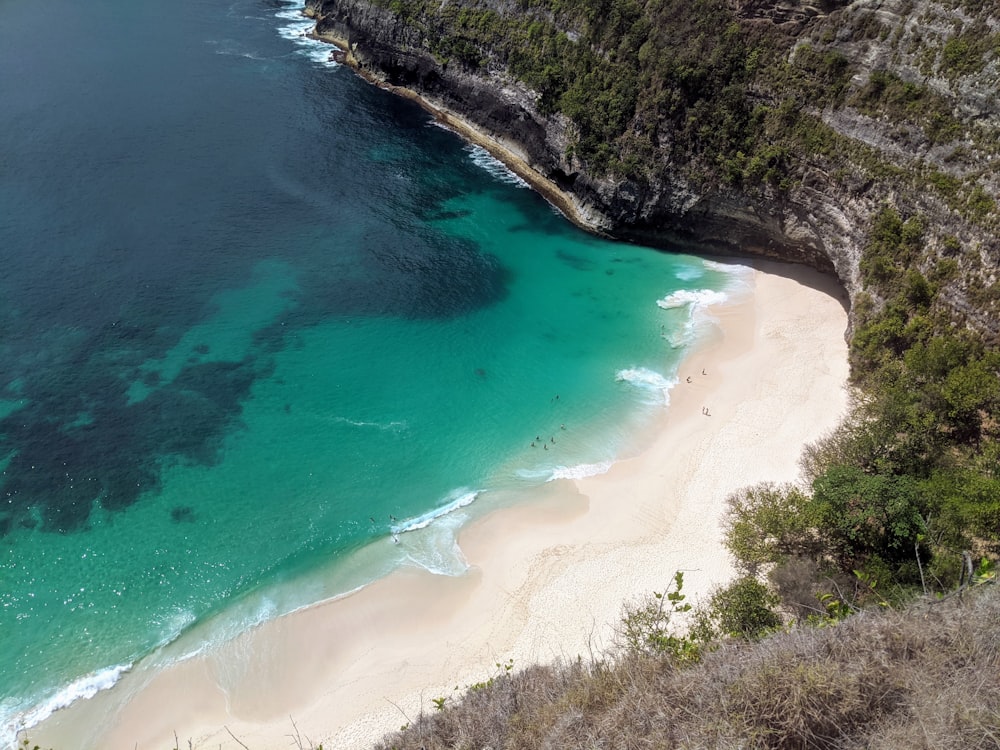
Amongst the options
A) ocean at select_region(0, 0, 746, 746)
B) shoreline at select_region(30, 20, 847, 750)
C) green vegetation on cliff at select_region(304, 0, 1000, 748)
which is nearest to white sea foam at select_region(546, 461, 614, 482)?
shoreline at select_region(30, 20, 847, 750)

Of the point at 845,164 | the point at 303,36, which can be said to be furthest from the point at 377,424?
the point at 303,36

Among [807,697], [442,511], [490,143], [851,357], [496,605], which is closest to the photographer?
[807,697]

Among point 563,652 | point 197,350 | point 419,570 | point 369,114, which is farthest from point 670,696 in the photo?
point 369,114

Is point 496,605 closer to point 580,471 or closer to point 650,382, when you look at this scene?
point 580,471

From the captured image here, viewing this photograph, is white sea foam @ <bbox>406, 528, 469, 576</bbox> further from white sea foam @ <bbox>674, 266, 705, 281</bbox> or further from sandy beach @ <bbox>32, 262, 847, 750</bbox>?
white sea foam @ <bbox>674, 266, 705, 281</bbox>

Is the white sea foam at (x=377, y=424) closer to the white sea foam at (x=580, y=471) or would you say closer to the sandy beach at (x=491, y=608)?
the sandy beach at (x=491, y=608)
